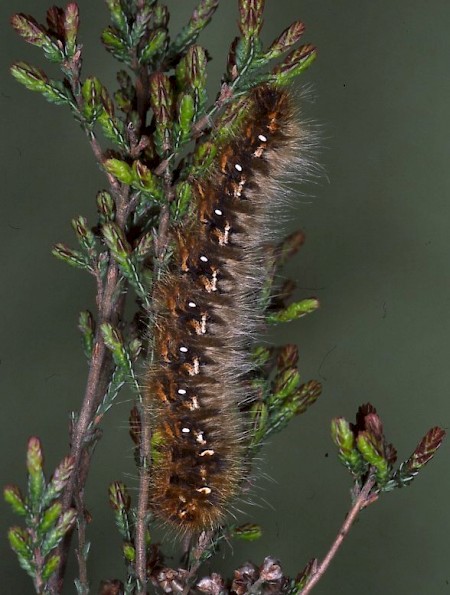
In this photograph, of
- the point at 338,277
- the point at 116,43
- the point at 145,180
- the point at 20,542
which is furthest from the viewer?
the point at 338,277

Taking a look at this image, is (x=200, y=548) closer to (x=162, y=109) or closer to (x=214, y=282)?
(x=214, y=282)

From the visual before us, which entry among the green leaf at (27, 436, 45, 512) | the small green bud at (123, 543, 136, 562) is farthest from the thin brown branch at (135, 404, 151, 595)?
the green leaf at (27, 436, 45, 512)

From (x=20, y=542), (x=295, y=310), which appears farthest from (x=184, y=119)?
(x=20, y=542)

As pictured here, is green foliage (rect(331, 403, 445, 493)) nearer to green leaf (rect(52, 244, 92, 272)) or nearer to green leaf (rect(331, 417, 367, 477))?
green leaf (rect(331, 417, 367, 477))

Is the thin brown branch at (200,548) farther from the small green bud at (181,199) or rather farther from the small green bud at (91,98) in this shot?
the small green bud at (91,98)

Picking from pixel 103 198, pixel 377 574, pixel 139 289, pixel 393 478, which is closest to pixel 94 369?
pixel 139 289

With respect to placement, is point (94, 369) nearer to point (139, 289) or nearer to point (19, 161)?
point (139, 289)
